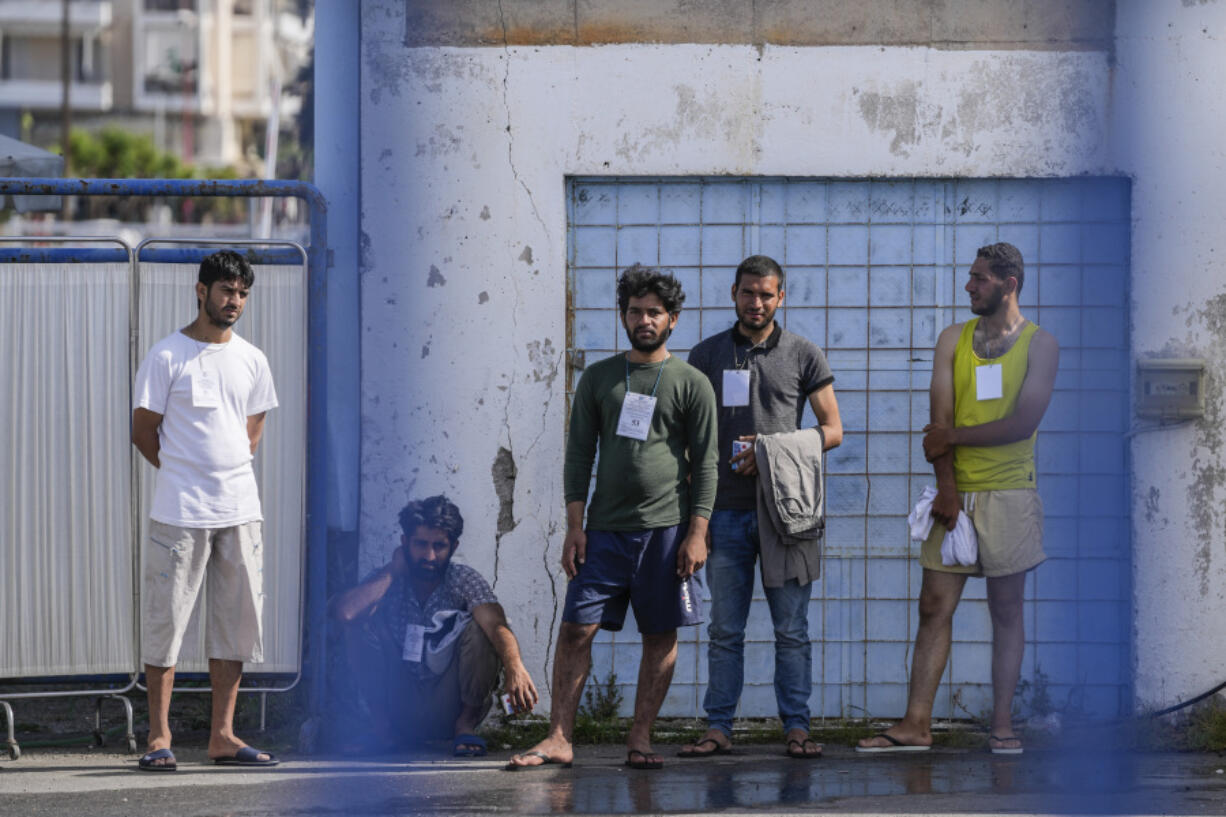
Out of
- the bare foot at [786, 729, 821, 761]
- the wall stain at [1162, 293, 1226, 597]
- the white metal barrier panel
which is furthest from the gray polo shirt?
the white metal barrier panel

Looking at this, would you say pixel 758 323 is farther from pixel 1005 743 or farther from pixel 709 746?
pixel 1005 743

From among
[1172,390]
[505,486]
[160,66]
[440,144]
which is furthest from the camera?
[160,66]

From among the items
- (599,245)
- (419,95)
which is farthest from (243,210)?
(419,95)

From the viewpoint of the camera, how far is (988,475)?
539cm

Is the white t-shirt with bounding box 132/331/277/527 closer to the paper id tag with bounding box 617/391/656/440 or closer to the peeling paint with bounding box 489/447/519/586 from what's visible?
the peeling paint with bounding box 489/447/519/586

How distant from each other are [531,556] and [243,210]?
46.2 metres

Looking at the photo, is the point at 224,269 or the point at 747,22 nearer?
the point at 224,269

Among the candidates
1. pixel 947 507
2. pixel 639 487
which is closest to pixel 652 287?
pixel 639 487

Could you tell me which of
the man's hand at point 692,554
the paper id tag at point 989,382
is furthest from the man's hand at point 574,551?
the paper id tag at point 989,382

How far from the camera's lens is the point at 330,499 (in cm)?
596

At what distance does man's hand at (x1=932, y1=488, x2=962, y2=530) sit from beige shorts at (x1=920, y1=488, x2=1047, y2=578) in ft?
0.21

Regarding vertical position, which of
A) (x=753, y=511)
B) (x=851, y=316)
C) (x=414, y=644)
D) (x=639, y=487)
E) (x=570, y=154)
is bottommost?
(x=414, y=644)

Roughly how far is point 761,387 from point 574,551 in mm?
886

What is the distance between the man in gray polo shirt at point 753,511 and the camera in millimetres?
5418
